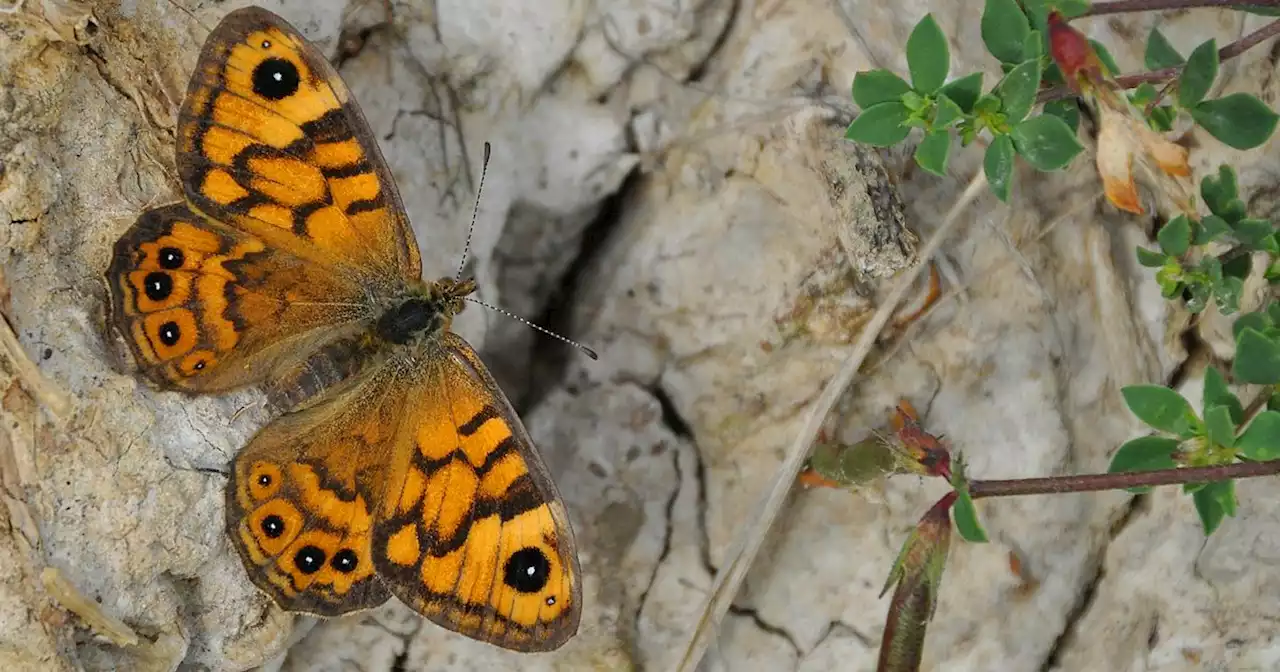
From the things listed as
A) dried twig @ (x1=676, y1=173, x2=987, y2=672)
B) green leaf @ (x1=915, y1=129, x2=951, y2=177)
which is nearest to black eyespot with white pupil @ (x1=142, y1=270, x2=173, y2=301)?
dried twig @ (x1=676, y1=173, x2=987, y2=672)

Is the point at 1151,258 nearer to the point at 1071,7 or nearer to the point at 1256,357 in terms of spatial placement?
the point at 1256,357

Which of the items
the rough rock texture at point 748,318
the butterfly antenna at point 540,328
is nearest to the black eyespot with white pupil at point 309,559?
the rough rock texture at point 748,318

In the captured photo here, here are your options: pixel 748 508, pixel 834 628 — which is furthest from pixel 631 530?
pixel 834 628

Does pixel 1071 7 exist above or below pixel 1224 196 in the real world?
above

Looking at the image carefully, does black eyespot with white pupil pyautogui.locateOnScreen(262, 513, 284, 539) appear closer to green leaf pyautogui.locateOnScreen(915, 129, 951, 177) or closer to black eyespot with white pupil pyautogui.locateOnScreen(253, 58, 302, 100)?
black eyespot with white pupil pyautogui.locateOnScreen(253, 58, 302, 100)

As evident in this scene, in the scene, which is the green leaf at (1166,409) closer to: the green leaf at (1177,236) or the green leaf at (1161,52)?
the green leaf at (1177,236)

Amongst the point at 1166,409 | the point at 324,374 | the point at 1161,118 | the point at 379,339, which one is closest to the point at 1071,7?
the point at 1161,118
